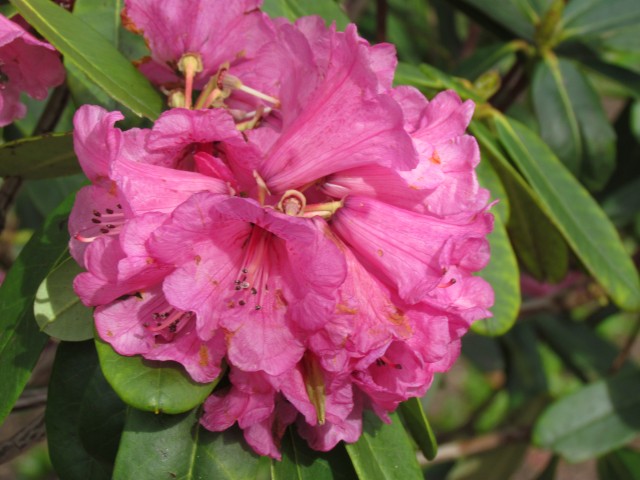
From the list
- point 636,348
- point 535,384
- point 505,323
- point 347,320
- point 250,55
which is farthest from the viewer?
point 636,348

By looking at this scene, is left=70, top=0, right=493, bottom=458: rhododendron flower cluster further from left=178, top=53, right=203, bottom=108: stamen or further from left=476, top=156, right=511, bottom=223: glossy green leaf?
left=476, top=156, right=511, bottom=223: glossy green leaf

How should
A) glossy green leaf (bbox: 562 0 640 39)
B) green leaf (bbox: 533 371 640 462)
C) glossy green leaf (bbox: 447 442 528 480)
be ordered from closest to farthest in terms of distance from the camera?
glossy green leaf (bbox: 562 0 640 39) < green leaf (bbox: 533 371 640 462) < glossy green leaf (bbox: 447 442 528 480)

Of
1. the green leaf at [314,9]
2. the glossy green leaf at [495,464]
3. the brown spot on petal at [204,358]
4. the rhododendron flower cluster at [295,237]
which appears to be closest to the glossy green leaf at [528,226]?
the green leaf at [314,9]

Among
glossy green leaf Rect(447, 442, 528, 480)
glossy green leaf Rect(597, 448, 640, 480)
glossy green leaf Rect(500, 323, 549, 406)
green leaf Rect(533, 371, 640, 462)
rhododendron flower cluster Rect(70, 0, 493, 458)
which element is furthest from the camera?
glossy green leaf Rect(500, 323, 549, 406)

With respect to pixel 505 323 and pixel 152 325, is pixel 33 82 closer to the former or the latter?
pixel 152 325

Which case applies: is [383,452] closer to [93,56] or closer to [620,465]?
[93,56]

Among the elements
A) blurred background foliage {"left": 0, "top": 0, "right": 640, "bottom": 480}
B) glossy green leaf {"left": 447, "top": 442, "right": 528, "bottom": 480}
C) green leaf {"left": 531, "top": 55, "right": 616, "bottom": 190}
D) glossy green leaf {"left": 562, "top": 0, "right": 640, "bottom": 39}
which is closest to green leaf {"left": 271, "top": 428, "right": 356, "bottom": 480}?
blurred background foliage {"left": 0, "top": 0, "right": 640, "bottom": 480}

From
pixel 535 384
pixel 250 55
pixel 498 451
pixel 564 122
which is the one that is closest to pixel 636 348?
pixel 535 384
